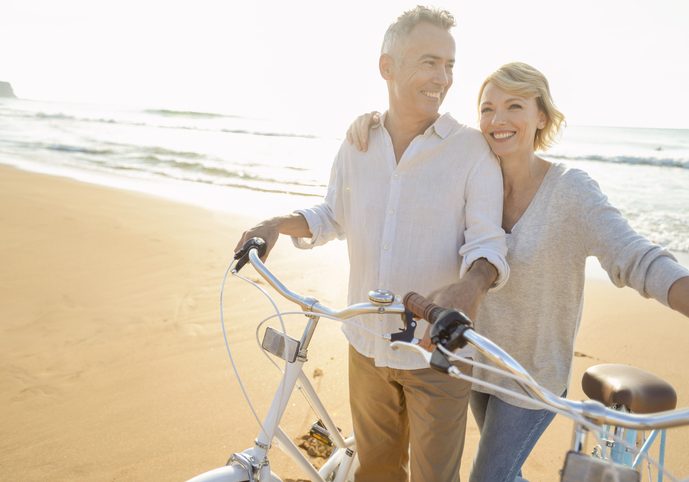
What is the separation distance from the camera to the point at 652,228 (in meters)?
9.11

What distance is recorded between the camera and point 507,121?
2.09m

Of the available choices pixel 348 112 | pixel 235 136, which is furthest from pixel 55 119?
pixel 348 112

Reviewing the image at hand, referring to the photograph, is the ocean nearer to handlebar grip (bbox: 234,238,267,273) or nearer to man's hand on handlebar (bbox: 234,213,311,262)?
man's hand on handlebar (bbox: 234,213,311,262)

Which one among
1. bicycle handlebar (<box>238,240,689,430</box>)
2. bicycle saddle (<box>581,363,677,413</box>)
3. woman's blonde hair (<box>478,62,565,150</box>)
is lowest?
bicycle saddle (<box>581,363,677,413</box>)

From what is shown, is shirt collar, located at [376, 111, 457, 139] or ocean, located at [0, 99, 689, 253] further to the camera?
ocean, located at [0, 99, 689, 253]

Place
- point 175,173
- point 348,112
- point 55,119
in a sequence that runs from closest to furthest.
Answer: point 175,173 → point 55,119 → point 348,112

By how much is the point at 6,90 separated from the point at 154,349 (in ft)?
262

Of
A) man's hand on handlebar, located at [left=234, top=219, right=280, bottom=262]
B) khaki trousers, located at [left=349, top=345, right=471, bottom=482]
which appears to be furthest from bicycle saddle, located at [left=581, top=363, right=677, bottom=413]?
man's hand on handlebar, located at [left=234, top=219, right=280, bottom=262]

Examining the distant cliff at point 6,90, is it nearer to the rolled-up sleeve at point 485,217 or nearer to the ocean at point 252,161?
the ocean at point 252,161

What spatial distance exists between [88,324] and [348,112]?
111 ft

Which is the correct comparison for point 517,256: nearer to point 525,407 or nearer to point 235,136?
point 525,407

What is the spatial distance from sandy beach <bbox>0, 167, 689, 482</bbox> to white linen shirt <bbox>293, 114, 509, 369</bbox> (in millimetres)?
1640

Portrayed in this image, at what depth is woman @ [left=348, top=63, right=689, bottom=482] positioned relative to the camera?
2.01m

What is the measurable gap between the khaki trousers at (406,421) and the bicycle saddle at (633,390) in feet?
1.59
